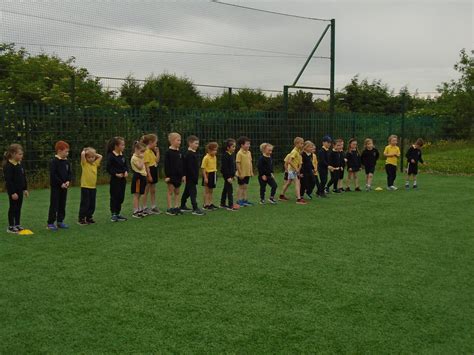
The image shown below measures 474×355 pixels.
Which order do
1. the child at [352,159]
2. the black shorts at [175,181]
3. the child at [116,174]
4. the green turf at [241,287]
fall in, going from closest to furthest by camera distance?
the green turf at [241,287] → the child at [116,174] → the black shorts at [175,181] → the child at [352,159]

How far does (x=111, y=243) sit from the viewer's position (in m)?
7.09

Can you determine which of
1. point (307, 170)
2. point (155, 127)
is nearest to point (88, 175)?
point (307, 170)

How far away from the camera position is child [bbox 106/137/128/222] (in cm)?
892

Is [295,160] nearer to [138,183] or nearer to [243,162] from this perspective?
[243,162]

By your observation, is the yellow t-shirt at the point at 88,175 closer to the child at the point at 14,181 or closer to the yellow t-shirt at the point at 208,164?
the child at the point at 14,181

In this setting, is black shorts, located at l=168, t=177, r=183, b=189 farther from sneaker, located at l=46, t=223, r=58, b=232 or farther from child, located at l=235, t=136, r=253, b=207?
sneaker, located at l=46, t=223, r=58, b=232

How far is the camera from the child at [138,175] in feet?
30.3

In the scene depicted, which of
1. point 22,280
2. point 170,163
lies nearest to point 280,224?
point 170,163

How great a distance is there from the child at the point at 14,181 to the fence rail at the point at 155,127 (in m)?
5.71

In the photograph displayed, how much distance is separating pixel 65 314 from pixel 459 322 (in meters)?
3.21

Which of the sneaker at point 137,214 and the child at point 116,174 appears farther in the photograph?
the sneaker at point 137,214

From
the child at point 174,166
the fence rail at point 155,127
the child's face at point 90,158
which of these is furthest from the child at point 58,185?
the fence rail at point 155,127

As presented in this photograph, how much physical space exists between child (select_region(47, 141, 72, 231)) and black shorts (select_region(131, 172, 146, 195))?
1312mm

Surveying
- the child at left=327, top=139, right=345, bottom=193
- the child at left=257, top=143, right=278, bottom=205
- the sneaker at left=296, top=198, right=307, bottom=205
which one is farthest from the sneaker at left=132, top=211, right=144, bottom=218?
the child at left=327, top=139, right=345, bottom=193
